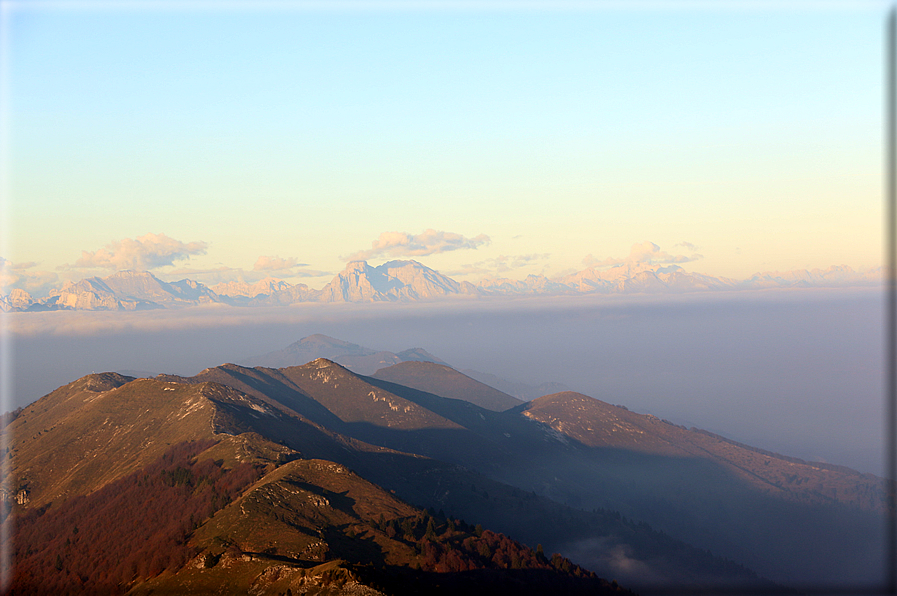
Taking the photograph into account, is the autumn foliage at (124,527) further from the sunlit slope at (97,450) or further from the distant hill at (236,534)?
the sunlit slope at (97,450)

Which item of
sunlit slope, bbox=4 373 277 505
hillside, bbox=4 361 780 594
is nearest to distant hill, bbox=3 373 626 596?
hillside, bbox=4 361 780 594

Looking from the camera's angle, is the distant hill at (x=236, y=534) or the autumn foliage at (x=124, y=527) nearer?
the distant hill at (x=236, y=534)

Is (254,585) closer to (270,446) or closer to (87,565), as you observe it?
(87,565)

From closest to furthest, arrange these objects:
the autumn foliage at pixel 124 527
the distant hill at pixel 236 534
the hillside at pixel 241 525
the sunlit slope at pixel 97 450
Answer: the distant hill at pixel 236 534 → the hillside at pixel 241 525 → the autumn foliage at pixel 124 527 → the sunlit slope at pixel 97 450

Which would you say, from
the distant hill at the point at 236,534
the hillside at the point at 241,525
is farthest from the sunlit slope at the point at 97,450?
the distant hill at the point at 236,534

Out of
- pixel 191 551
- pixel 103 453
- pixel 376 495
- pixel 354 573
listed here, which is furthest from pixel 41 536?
pixel 354 573

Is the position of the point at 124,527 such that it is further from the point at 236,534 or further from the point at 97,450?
the point at 97,450

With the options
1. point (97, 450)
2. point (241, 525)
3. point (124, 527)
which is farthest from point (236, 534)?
point (97, 450)

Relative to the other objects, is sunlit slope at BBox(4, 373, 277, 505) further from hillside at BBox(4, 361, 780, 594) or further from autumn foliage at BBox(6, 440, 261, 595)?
autumn foliage at BBox(6, 440, 261, 595)
